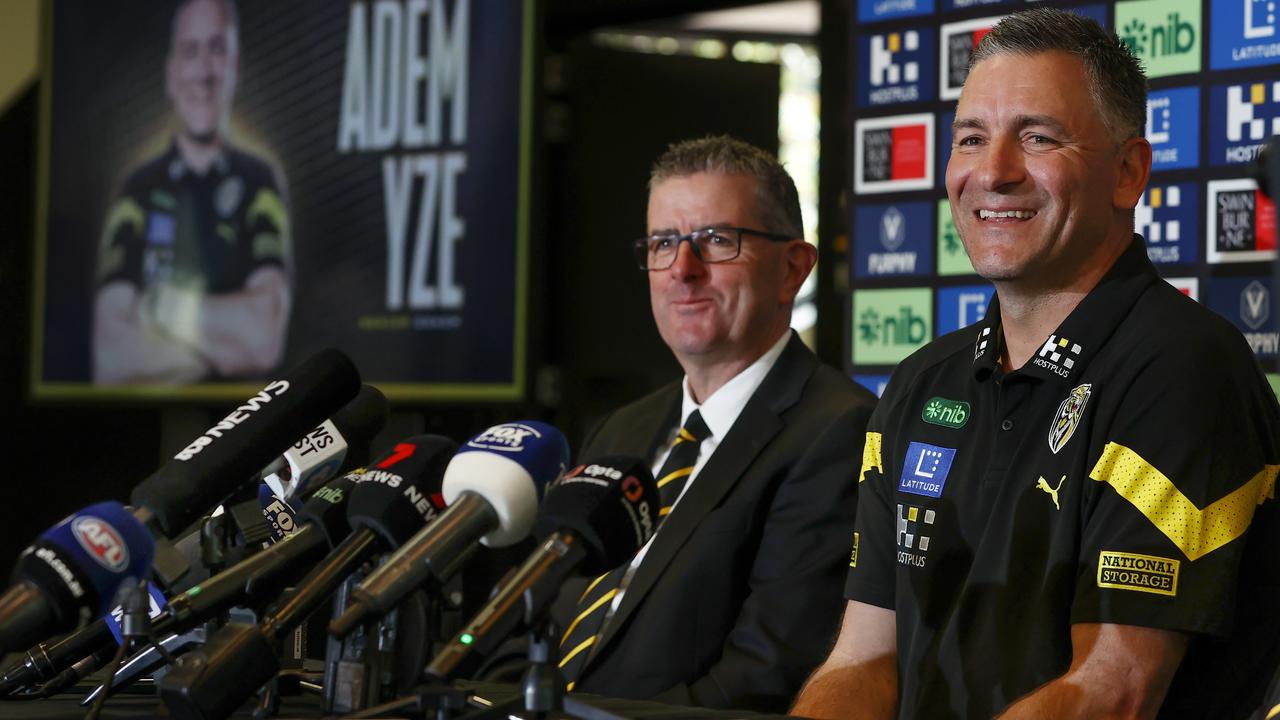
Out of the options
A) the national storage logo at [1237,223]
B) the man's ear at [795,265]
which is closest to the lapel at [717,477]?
the man's ear at [795,265]

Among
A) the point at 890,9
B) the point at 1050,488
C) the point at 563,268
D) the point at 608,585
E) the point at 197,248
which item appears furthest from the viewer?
the point at 197,248

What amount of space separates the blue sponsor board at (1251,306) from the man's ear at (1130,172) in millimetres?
944

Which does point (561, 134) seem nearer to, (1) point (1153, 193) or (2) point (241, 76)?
(2) point (241, 76)

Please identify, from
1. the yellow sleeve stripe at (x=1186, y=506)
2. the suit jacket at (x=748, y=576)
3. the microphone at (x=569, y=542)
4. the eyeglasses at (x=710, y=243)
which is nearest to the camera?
the microphone at (x=569, y=542)

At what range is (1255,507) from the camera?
138cm

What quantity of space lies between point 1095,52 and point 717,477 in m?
0.79

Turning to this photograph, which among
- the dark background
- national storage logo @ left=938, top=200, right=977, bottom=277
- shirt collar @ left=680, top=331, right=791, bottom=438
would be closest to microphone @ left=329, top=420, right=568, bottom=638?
shirt collar @ left=680, top=331, right=791, bottom=438

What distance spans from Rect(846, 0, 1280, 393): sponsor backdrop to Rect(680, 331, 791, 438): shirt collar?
0.57 m

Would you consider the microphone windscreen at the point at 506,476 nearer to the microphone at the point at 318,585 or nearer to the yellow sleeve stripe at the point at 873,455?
the microphone at the point at 318,585

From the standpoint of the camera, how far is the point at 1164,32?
8.20ft

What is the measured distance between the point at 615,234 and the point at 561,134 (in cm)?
32

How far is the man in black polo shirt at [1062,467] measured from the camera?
1.35 m

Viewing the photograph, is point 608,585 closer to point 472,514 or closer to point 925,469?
point 925,469

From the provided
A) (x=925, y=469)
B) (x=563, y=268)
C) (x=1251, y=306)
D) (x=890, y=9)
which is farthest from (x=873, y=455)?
(x=563, y=268)
